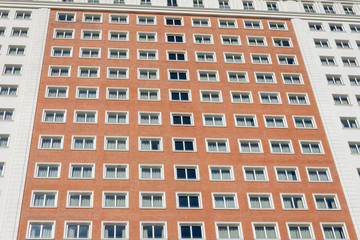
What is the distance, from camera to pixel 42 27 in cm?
5819

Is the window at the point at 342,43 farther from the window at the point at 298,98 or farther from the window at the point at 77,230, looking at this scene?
the window at the point at 77,230

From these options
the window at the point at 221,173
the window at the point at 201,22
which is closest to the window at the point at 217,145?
the window at the point at 221,173

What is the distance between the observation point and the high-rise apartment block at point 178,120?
141 ft

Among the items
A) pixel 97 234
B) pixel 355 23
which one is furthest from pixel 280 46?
pixel 97 234

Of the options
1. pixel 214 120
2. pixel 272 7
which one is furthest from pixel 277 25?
pixel 214 120

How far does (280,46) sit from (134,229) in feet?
110

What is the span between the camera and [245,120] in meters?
51.7

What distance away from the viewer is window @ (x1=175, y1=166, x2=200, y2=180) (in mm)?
45812

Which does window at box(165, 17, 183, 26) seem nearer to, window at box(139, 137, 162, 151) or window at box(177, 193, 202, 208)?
window at box(139, 137, 162, 151)

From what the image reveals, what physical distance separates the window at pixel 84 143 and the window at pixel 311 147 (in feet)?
77.6

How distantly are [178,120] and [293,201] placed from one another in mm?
15688

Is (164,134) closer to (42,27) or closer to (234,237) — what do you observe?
Result: (234,237)

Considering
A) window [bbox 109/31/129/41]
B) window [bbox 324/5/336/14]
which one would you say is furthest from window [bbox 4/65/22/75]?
window [bbox 324/5/336/14]

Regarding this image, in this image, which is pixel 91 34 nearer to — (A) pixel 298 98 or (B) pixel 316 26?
(A) pixel 298 98
